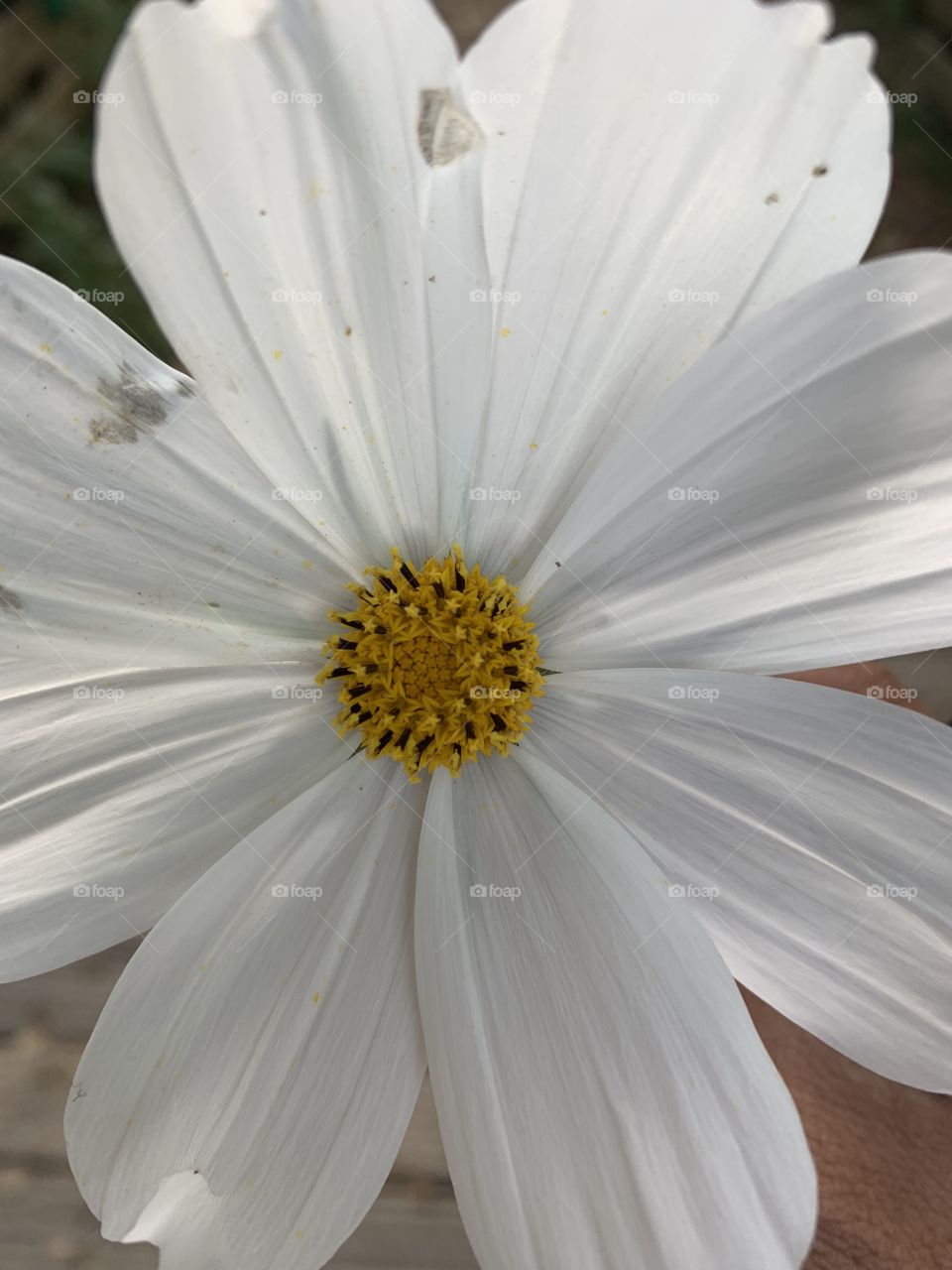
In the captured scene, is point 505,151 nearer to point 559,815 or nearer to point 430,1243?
point 559,815

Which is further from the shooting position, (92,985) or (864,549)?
(92,985)

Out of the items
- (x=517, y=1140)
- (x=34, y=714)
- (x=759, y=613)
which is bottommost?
(x=517, y=1140)

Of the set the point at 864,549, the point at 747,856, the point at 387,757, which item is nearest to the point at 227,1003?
the point at 387,757

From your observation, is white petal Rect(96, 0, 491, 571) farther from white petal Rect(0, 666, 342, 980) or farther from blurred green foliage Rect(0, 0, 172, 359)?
blurred green foliage Rect(0, 0, 172, 359)

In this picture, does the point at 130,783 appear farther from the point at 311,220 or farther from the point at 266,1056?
the point at 311,220

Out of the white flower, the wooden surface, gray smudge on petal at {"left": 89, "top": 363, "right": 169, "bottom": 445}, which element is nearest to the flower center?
the white flower
